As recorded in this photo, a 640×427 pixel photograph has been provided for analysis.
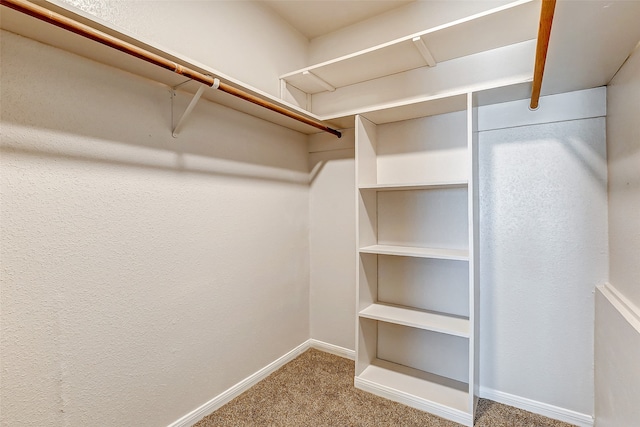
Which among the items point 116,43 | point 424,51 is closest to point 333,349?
point 424,51

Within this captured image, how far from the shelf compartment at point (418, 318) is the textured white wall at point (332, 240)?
37 centimetres

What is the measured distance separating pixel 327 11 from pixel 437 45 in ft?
3.05

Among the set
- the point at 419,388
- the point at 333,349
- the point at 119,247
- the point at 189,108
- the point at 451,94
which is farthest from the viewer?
the point at 333,349

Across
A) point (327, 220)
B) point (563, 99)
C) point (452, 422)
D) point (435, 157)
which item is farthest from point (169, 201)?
point (563, 99)

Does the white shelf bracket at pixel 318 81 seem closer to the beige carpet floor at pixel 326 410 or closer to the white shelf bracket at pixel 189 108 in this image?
the white shelf bracket at pixel 189 108

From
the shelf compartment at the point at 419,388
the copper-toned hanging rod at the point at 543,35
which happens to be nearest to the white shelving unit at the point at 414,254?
the shelf compartment at the point at 419,388

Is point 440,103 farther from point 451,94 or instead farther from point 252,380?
point 252,380

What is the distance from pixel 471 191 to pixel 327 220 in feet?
3.94

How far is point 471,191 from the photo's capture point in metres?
1.69

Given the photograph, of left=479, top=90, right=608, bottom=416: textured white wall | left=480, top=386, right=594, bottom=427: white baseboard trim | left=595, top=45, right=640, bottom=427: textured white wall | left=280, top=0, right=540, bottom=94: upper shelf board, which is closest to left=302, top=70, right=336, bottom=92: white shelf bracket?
left=280, top=0, right=540, bottom=94: upper shelf board

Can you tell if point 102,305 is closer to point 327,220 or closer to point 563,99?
point 327,220

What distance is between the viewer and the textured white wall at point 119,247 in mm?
1153

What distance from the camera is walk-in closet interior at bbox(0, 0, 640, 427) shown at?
1.18 m

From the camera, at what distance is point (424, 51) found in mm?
1859
